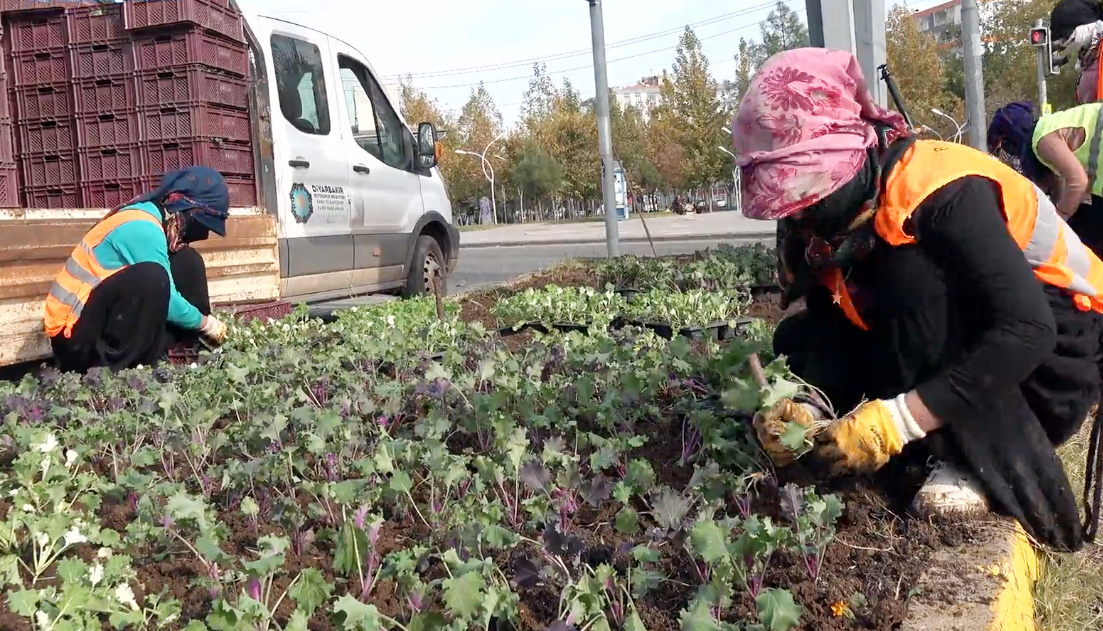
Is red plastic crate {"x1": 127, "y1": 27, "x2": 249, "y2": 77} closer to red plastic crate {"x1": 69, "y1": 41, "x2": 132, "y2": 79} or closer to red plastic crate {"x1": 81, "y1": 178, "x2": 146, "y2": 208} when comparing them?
red plastic crate {"x1": 69, "y1": 41, "x2": 132, "y2": 79}

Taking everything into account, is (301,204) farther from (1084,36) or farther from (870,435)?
(870,435)

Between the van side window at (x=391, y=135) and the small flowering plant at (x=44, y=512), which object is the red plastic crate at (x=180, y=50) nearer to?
the van side window at (x=391, y=135)

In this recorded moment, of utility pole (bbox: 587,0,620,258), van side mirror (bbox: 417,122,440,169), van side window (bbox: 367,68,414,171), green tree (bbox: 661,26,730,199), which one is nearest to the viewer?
van side window (bbox: 367,68,414,171)

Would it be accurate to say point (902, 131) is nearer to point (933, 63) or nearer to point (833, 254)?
→ point (833, 254)

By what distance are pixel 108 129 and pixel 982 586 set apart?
6.58 m

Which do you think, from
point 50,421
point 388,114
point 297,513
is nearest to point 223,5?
point 388,114

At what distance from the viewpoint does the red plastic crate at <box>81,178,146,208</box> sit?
22.7ft

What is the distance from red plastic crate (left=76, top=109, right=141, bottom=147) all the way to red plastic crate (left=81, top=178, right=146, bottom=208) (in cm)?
12

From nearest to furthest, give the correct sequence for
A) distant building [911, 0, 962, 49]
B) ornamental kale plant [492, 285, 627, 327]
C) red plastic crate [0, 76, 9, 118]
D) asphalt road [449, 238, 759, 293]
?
ornamental kale plant [492, 285, 627, 327] < red plastic crate [0, 76, 9, 118] < asphalt road [449, 238, 759, 293] < distant building [911, 0, 962, 49]

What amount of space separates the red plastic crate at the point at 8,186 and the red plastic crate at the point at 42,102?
55cm

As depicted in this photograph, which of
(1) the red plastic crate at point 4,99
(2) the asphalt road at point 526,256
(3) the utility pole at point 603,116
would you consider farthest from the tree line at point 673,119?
(1) the red plastic crate at point 4,99

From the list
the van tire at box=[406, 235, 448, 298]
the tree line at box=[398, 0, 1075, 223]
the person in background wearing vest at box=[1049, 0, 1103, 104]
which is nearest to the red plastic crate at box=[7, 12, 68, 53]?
the van tire at box=[406, 235, 448, 298]

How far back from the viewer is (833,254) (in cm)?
252

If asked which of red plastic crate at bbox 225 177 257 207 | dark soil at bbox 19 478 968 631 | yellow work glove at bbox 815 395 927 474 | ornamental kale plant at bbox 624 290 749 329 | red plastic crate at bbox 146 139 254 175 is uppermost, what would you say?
red plastic crate at bbox 146 139 254 175
